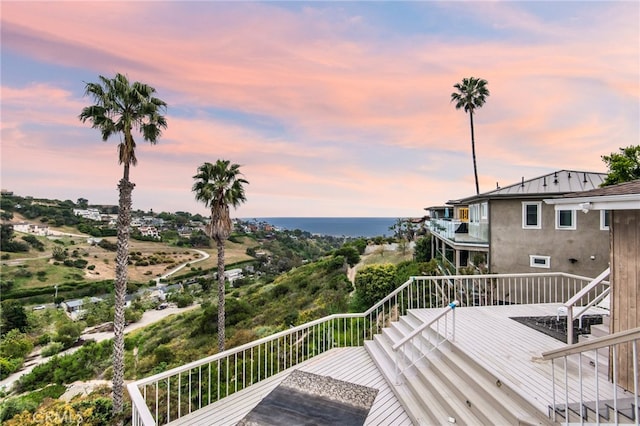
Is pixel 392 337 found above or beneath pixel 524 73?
beneath

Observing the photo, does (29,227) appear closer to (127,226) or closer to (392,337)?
(127,226)

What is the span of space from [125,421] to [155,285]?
56001 millimetres

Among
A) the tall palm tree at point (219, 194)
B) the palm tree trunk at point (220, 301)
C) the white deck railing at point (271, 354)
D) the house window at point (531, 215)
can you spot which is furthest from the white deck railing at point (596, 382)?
the tall palm tree at point (219, 194)

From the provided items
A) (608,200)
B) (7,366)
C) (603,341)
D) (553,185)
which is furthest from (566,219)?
(7,366)

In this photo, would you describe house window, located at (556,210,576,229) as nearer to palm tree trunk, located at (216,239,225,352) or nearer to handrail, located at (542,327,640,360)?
handrail, located at (542,327,640,360)

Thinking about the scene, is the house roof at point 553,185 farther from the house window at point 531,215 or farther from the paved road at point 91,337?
the paved road at point 91,337

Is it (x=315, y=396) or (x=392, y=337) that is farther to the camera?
(x=392, y=337)

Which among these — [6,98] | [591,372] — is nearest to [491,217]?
[591,372]

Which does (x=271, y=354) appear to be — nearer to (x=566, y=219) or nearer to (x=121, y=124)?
(x=121, y=124)

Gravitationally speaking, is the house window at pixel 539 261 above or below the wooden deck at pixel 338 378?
above

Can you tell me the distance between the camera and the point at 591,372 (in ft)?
13.1

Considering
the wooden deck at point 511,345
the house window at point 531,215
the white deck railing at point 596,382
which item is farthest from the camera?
the house window at point 531,215

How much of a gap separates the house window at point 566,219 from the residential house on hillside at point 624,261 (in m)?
10.2

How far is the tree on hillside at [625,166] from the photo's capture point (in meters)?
11.4
